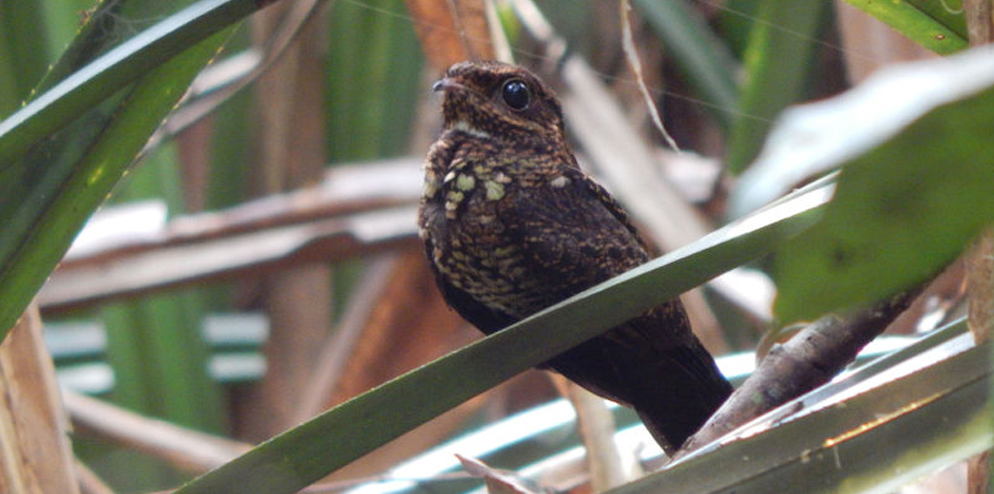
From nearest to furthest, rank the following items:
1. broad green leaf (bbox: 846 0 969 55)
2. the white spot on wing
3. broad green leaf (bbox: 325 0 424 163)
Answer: broad green leaf (bbox: 846 0 969 55) → the white spot on wing → broad green leaf (bbox: 325 0 424 163)

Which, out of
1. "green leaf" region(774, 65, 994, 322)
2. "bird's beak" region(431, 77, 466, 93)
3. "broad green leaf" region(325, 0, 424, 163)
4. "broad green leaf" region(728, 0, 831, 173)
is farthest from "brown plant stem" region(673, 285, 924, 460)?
"broad green leaf" region(325, 0, 424, 163)

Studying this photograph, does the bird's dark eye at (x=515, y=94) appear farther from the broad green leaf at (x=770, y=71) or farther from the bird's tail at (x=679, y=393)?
the broad green leaf at (x=770, y=71)

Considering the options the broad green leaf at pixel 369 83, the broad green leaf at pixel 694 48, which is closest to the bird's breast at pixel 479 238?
the broad green leaf at pixel 694 48

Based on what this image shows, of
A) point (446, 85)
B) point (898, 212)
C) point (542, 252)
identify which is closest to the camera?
point (898, 212)

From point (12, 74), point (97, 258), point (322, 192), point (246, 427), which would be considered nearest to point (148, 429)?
point (97, 258)

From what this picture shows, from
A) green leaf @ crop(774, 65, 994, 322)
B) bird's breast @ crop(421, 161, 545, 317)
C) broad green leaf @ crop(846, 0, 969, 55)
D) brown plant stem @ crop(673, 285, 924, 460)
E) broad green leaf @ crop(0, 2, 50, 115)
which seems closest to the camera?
green leaf @ crop(774, 65, 994, 322)

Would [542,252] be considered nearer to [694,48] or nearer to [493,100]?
[493,100]

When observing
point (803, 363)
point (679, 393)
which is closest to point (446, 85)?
point (679, 393)

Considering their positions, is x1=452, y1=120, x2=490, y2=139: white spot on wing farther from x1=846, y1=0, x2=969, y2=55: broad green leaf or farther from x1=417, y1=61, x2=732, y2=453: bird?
x1=846, y1=0, x2=969, y2=55: broad green leaf

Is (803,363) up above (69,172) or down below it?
below
